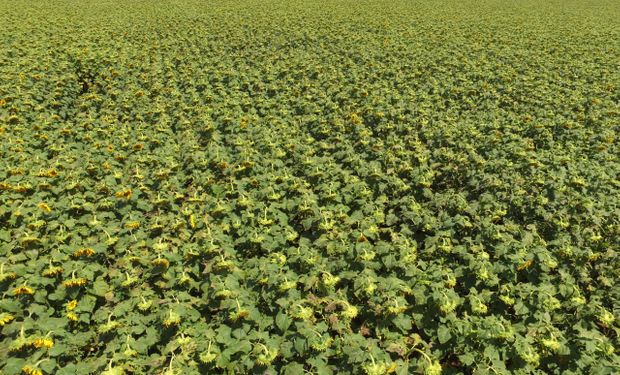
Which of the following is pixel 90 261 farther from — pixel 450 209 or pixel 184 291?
pixel 450 209

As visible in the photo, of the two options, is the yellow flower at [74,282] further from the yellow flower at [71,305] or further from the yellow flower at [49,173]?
the yellow flower at [49,173]

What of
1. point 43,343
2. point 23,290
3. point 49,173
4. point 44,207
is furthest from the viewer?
point 49,173

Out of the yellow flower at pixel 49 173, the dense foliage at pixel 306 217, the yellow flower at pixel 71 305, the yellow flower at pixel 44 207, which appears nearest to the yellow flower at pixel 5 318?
the dense foliage at pixel 306 217

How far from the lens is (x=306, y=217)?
6.52 m

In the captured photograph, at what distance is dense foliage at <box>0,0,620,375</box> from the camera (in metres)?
4.18

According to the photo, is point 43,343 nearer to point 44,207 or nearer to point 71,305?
point 71,305

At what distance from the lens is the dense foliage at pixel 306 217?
13.7 feet

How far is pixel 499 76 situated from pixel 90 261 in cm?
1348

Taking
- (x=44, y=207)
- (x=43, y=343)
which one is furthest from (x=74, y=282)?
(x=44, y=207)

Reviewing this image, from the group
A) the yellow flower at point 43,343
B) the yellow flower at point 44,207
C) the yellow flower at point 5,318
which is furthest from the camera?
the yellow flower at point 44,207

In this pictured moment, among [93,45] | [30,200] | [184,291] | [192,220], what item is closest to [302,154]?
[192,220]

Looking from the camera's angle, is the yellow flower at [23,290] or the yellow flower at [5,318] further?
the yellow flower at [23,290]

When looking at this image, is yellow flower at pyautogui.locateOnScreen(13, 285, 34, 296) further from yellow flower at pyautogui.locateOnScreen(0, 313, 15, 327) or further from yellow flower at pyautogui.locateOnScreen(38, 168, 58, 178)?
yellow flower at pyautogui.locateOnScreen(38, 168, 58, 178)

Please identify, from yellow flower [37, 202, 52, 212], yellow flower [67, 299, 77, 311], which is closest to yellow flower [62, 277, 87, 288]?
yellow flower [67, 299, 77, 311]
